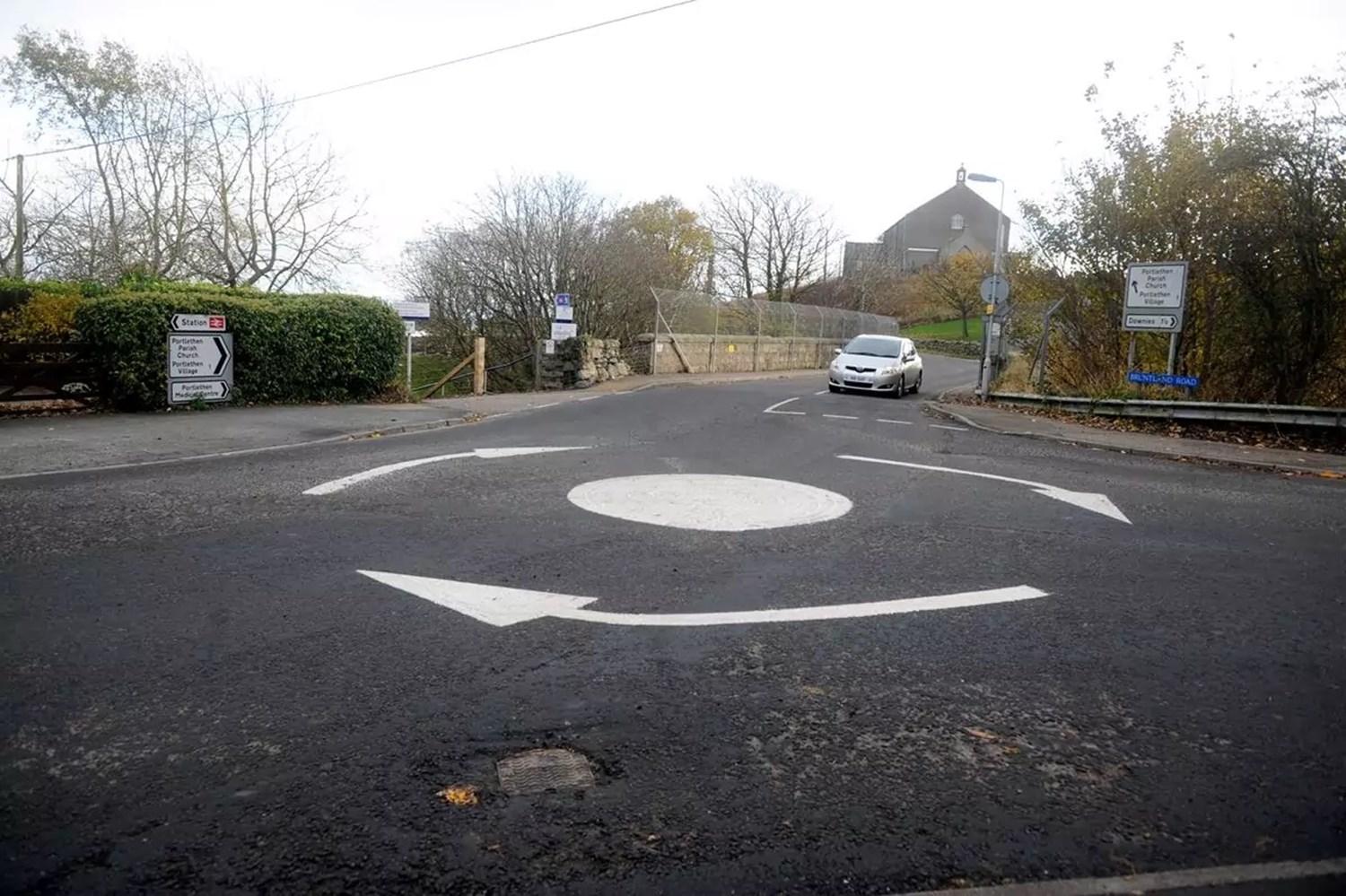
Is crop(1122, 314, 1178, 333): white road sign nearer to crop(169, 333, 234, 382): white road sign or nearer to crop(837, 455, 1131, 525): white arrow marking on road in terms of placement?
crop(837, 455, 1131, 525): white arrow marking on road

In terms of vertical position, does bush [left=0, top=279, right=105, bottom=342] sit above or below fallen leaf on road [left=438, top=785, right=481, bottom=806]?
above

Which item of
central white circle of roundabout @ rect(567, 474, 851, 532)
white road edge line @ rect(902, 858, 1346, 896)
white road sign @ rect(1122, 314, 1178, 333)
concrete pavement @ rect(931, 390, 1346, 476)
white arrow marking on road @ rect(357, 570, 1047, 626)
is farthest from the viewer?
white road sign @ rect(1122, 314, 1178, 333)

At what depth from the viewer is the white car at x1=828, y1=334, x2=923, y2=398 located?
80.8 feet

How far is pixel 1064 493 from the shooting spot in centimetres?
912

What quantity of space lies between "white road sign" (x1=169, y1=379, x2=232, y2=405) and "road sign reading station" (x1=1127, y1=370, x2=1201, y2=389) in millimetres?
16713

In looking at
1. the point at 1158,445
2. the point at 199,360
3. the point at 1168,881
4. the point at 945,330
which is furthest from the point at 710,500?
the point at 945,330

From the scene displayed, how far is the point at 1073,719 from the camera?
3.58 metres

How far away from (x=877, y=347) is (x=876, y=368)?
1633mm

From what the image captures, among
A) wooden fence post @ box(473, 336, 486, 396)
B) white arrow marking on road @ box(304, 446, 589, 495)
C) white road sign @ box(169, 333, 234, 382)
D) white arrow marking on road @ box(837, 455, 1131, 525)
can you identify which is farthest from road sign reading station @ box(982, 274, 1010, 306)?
white road sign @ box(169, 333, 234, 382)

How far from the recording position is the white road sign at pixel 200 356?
14773 millimetres

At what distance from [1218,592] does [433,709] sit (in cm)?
471

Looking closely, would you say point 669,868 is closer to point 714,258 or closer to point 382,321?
point 382,321

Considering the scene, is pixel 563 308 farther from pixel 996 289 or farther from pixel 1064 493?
pixel 1064 493

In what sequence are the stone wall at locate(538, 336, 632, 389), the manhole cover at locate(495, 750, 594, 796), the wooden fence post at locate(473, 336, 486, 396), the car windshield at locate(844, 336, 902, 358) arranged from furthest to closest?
1. the car windshield at locate(844, 336, 902, 358)
2. the stone wall at locate(538, 336, 632, 389)
3. the wooden fence post at locate(473, 336, 486, 396)
4. the manhole cover at locate(495, 750, 594, 796)
